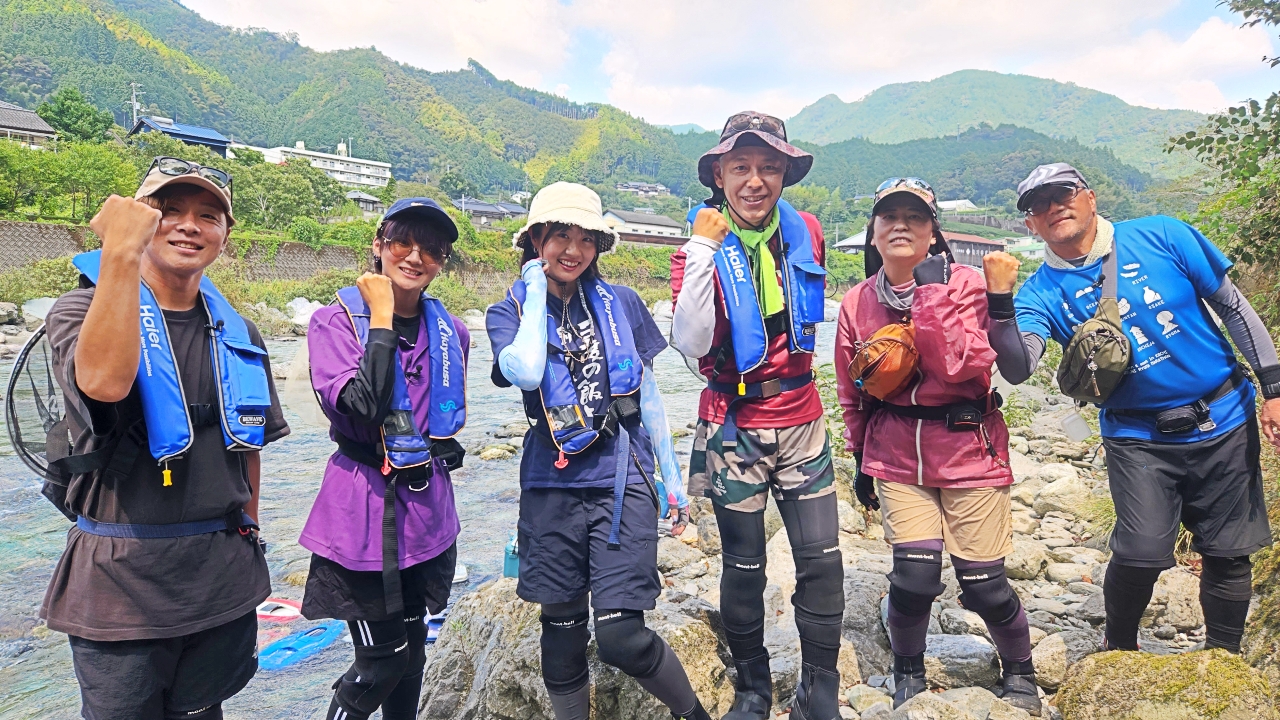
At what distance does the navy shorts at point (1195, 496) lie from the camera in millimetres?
2814

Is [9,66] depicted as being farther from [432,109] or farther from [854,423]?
[854,423]

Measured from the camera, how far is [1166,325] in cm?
283

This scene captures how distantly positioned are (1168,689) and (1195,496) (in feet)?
2.87

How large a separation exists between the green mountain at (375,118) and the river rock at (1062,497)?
116195mm

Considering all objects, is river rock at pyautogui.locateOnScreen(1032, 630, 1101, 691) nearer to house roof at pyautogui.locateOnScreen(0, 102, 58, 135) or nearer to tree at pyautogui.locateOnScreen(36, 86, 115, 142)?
tree at pyautogui.locateOnScreen(36, 86, 115, 142)

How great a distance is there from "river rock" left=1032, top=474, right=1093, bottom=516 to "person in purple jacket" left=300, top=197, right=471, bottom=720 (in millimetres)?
6072

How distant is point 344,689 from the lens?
8.80ft

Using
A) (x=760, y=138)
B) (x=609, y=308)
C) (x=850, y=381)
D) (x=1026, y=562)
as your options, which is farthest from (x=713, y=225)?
(x=1026, y=562)

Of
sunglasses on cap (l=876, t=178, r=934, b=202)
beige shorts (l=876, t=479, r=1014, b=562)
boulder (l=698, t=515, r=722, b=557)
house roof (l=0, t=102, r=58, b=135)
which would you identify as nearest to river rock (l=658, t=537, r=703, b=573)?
boulder (l=698, t=515, r=722, b=557)

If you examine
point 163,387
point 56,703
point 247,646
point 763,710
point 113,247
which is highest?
point 113,247

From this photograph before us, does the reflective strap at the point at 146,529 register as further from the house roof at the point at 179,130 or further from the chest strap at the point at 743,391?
the house roof at the point at 179,130

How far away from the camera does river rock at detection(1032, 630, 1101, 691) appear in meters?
3.22

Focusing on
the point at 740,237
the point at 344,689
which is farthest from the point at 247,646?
the point at 740,237

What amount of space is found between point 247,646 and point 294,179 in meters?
49.7
